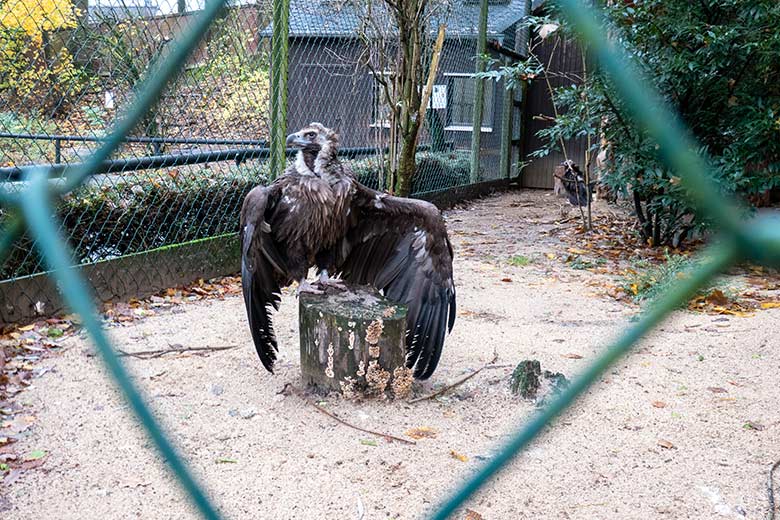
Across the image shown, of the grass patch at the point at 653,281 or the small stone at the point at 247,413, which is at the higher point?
the grass patch at the point at 653,281

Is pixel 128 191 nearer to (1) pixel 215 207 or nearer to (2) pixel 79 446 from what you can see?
(1) pixel 215 207

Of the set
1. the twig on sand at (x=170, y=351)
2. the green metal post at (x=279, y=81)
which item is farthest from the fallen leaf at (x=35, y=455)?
the green metal post at (x=279, y=81)

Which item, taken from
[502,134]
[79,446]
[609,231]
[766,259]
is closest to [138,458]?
[79,446]

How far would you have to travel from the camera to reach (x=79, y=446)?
2.69 m

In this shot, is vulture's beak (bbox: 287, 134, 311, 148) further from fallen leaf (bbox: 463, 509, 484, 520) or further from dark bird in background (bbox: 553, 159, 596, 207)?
dark bird in background (bbox: 553, 159, 596, 207)

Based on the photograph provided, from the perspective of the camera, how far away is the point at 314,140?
11.4 ft

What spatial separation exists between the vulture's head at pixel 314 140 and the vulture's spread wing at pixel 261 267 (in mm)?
235

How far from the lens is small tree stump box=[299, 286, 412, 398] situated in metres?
3.07

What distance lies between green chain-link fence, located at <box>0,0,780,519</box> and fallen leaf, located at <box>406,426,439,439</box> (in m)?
0.86

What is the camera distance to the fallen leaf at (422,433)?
286 centimetres

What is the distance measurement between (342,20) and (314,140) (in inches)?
217

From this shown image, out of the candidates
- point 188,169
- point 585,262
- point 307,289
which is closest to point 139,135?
point 307,289

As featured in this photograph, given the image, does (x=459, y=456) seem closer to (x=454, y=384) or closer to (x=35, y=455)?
(x=454, y=384)

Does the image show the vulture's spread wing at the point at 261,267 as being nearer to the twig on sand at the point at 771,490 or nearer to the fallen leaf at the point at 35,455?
the fallen leaf at the point at 35,455
